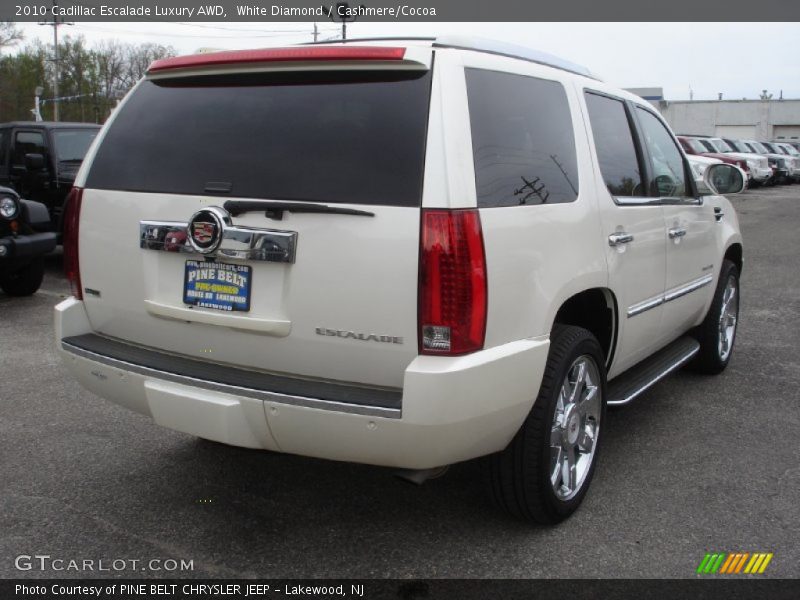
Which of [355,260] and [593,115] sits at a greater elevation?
[593,115]

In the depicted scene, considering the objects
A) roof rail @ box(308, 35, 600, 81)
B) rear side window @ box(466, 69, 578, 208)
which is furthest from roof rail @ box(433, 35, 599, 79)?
rear side window @ box(466, 69, 578, 208)

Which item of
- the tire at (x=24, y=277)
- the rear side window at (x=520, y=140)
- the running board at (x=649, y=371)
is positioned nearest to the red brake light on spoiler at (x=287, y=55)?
the rear side window at (x=520, y=140)

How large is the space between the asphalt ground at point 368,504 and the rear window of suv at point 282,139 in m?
1.36

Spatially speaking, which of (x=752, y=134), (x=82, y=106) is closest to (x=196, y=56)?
(x=82, y=106)

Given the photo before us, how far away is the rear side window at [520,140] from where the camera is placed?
281 cm

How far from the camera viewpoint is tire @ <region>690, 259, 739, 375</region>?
Result: 5348mm

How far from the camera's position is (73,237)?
10.9 feet

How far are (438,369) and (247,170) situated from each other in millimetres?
1015

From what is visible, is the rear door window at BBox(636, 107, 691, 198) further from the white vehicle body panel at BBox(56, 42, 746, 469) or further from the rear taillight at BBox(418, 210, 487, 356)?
the rear taillight at BBox(418, 210, 487, 356)

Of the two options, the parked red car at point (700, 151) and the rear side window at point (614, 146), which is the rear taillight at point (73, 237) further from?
the parked red car at point (700, 151)

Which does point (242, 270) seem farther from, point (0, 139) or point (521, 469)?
point (0, 139)

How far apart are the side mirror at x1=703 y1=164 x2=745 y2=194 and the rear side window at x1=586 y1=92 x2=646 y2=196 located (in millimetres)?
1342

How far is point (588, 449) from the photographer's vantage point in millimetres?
3533

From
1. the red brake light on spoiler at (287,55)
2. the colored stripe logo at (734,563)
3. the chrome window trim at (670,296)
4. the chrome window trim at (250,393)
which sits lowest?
the colored stripe logo at (734,563)
